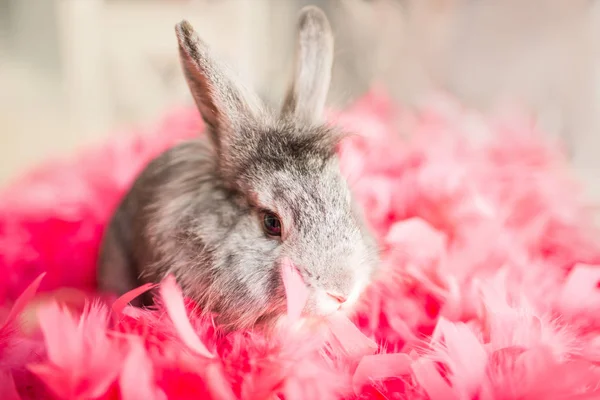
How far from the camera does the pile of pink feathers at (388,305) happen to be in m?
0.66

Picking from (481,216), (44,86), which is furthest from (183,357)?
(44,86)

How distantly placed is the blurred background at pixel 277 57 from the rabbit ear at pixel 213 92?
0.52 metres

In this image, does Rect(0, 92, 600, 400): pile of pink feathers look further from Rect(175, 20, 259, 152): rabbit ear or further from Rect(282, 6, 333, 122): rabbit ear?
Rect(175, 20, 259, 152): rabbit ear

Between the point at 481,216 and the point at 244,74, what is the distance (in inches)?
25.0

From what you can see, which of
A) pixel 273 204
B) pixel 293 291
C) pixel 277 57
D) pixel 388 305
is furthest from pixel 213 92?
pixel 277 57

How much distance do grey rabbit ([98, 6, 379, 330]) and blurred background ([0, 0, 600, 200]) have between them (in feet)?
1.69

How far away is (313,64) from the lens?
0.99m

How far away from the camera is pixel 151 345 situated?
2.37ft

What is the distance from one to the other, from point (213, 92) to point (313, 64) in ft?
0.86

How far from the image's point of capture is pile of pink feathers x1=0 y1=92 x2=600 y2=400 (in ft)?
2.16

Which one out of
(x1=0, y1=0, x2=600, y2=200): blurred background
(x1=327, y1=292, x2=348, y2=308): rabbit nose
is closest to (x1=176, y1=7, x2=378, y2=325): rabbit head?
(x1=327, y1=292, x2=348, y2=308): rabbit nose

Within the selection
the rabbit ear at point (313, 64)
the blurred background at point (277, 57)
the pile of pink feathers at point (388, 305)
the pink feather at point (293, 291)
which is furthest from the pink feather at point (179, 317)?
the blurred background at point (277, 57)

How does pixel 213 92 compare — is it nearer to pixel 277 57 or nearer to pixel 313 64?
pixel 313 64

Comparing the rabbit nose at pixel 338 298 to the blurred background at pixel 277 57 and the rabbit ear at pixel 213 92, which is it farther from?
the blurred background at pixel 277 57
